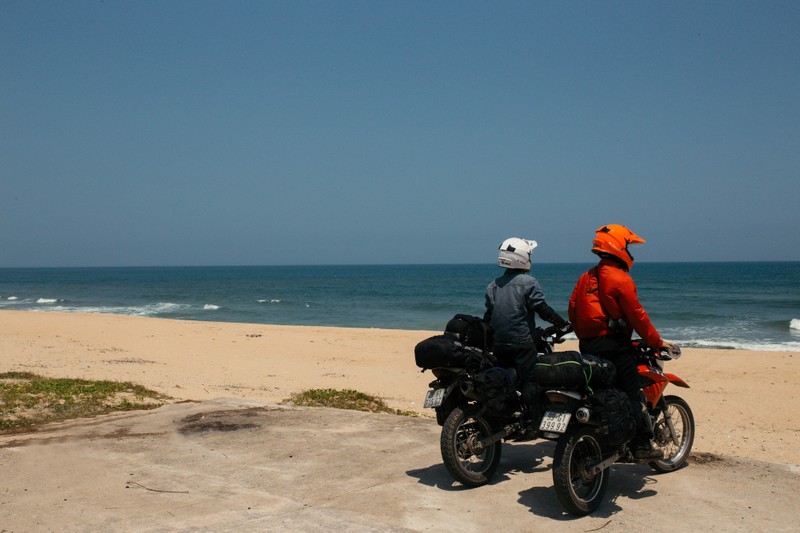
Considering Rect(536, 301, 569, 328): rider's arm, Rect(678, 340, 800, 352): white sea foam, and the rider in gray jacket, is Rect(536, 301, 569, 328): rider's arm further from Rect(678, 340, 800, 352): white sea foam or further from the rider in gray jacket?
Rect(678, 340, 800, 352): white sea foam

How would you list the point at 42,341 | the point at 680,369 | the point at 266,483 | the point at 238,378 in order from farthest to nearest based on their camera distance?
1. the point at 42,341
2. the point at 680,369
3. the point at 238,378
4. the point at 266,483

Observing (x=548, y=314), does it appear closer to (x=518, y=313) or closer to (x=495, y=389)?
(x=518, y=313)

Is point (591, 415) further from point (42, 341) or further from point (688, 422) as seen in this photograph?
point (42, 341)

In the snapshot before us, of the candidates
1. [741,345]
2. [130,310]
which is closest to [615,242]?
[741,345]

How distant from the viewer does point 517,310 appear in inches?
217

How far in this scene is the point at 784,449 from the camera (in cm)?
857

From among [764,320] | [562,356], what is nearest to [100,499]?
[562,356]

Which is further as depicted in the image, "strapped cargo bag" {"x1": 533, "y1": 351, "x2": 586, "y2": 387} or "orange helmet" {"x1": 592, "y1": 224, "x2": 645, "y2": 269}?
"orange helmet" {"x1": 592, "y1": 224, "x2": 645, "y2": 269}

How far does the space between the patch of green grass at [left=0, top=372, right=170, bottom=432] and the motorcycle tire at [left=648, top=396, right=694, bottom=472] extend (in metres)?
5.68

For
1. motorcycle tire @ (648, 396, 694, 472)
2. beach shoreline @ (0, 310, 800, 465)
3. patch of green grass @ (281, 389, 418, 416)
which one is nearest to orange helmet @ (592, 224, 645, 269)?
motorcycle tire @ (648, 396, 694, 472)

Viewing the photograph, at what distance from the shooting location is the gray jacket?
549 centimetres

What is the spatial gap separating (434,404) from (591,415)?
1.18 m

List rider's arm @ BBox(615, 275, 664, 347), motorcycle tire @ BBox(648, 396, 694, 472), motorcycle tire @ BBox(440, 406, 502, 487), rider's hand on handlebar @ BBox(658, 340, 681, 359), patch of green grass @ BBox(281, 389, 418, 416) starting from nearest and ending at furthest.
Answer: rider's arm @ BBox(615, 275, 664, 347), motorcycle tire @ BBox(440, 406, 502, 487), rider's hand on handlebar @ BBox(658, 340, 681, 359), motorcycle tire @ BBox(648, 396, 694, 472), patch of green grass @ BBox(281, 389, 418, 416)

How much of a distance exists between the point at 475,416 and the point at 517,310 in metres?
0.90
